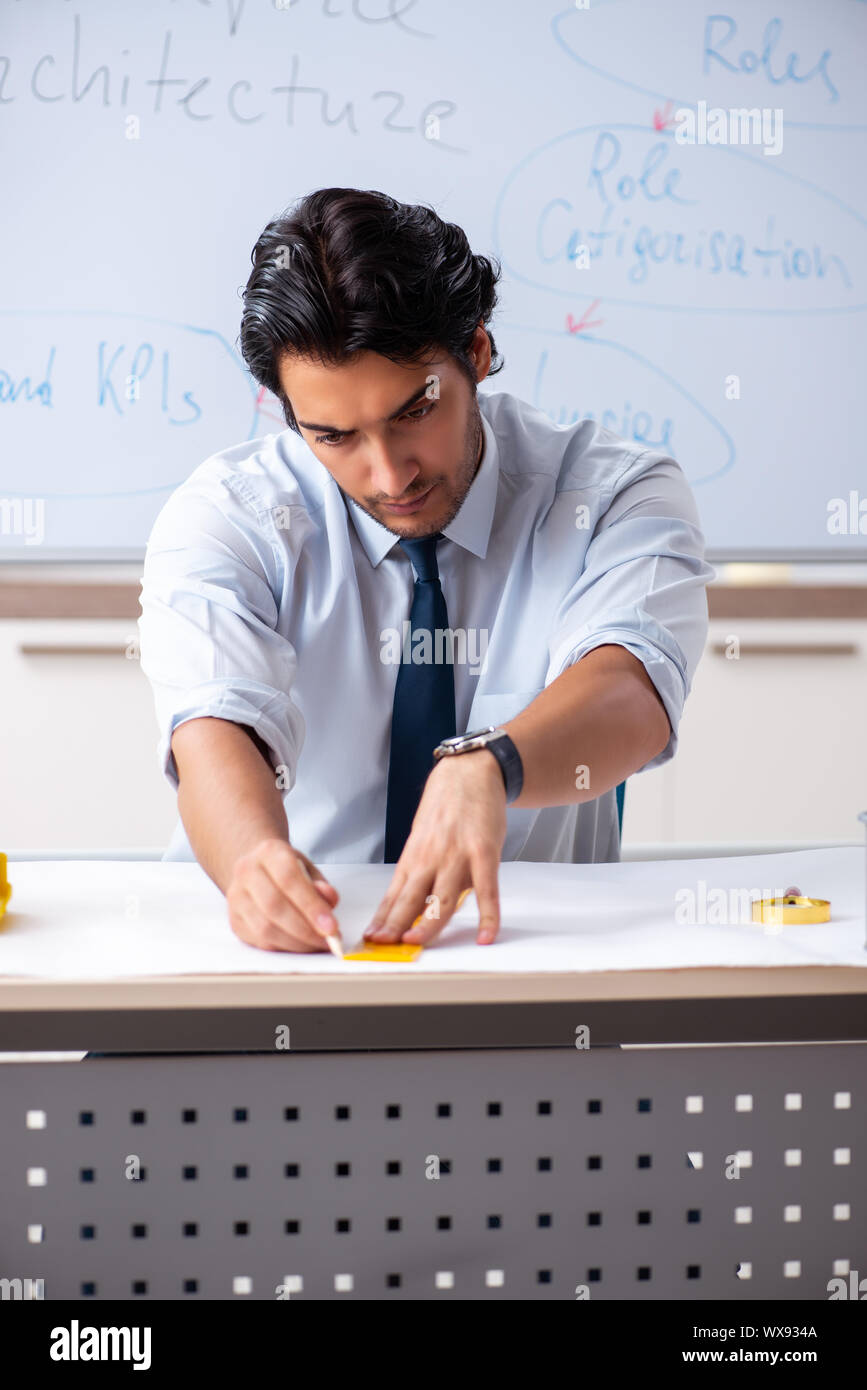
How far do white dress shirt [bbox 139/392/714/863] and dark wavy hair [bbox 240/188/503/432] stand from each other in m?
0.13

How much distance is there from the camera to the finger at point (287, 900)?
75 centimetres

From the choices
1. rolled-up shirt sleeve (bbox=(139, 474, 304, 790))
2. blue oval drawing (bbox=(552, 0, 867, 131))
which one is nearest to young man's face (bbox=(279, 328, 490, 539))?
rolled-up shirt sleeve (bbox=(139, 474, 304, 790))

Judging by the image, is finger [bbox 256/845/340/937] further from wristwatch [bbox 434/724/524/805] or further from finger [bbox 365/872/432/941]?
wristwatch [bbox 434/724/524/805]

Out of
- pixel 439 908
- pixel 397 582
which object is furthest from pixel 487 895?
pixel 397 582

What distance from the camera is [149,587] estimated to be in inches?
48.1

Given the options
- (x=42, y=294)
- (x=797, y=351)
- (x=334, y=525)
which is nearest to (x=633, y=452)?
Result: (x=334, y=525)

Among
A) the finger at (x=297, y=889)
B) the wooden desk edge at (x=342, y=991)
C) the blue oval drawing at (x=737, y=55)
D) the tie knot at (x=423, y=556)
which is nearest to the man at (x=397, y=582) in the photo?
the tie knot at (x=423, y=556)

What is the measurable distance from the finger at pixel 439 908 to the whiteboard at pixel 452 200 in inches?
60.6

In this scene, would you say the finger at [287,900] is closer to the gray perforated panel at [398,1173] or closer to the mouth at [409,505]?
the gray perforated panel at [398,1173]

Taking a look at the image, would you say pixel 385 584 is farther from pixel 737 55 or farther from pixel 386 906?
pixel 737 55

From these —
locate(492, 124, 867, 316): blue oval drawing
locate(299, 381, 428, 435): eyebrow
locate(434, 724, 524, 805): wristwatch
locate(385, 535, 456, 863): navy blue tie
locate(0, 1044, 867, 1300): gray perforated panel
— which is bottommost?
locate(0, 1044, 867, 1300): gray perforated panel

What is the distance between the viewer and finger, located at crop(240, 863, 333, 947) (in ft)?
2.47
